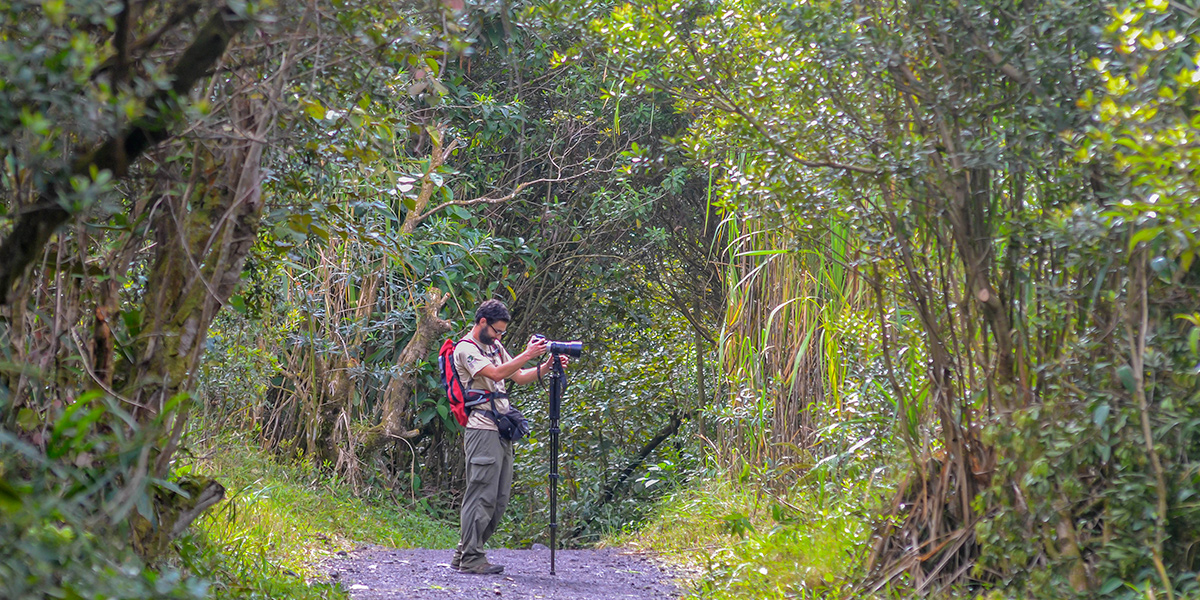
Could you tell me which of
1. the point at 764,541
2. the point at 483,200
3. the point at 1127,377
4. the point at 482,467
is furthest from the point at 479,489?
the point at 1127,377

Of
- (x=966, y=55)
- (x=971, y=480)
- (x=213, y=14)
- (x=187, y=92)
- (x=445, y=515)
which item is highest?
(x=966, y=55)

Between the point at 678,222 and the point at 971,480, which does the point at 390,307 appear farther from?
the point at 971,480

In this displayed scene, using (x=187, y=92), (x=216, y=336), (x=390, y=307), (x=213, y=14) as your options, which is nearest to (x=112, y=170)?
(x=187, y=92)

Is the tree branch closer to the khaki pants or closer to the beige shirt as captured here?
the beige shirt

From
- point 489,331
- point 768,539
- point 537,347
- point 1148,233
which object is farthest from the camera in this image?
point 489,331

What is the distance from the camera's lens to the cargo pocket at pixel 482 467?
6430mm

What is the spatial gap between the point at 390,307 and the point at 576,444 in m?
4.77

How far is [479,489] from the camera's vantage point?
6508mm

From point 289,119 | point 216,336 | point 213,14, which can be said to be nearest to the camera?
point 213,14

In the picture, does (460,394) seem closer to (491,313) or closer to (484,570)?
(491,313)

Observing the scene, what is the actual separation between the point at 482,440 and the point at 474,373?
0.43 metres

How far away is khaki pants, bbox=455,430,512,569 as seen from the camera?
6438mm

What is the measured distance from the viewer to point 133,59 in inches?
85.1

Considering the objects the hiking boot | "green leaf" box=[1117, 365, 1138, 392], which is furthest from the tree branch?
the hiking boot
